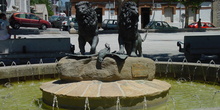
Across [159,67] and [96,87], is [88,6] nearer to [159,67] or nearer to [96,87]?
[96,87]

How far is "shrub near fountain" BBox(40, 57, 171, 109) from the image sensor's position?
5754 mm

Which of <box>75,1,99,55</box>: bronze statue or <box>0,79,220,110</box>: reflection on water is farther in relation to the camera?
<box>75,1,99,55</box>: bronze statue

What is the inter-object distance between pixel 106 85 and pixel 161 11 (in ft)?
136

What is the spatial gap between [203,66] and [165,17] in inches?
1549

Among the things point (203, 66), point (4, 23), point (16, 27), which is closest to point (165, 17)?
point (16, 27)

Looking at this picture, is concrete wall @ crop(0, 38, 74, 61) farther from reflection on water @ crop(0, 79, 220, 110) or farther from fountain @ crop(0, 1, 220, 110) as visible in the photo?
fountain @ crop(0, 1, 220, 110)

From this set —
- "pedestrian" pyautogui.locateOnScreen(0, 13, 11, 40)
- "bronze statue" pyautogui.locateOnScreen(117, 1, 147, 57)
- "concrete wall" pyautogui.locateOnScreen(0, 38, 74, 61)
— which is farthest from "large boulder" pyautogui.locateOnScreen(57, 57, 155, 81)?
"pedestrian" pyautogui.locateOnScreen(0, 13, 11, 40)

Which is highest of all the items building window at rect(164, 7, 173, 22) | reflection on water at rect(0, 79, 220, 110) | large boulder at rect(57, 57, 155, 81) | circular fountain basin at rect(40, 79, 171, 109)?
building window at rect(164, 7, 173, 22)

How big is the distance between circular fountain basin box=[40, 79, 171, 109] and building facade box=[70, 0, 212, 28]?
132 ft

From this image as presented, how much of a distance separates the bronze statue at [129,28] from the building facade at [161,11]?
39.2 m

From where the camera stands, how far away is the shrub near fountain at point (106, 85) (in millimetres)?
5754

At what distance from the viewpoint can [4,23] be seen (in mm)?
12812

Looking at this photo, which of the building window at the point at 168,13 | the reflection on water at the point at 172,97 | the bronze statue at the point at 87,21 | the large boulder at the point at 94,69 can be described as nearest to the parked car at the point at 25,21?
the building window at the point at 168,13

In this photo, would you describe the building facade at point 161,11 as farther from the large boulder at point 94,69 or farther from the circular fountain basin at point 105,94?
the circular fountain basin at point 105,94
